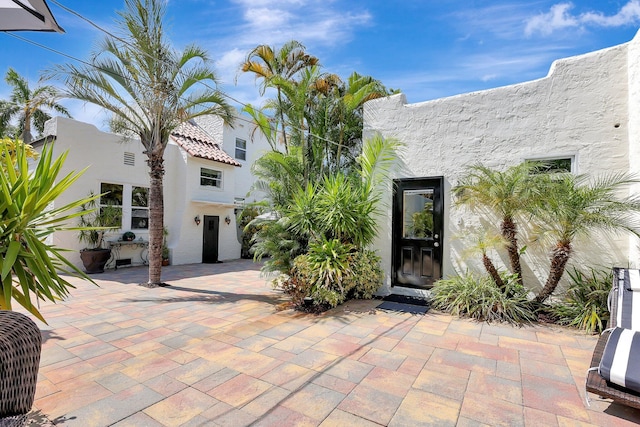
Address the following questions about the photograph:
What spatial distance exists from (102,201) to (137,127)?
462cm

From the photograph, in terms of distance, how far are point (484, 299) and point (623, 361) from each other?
9.95 ft

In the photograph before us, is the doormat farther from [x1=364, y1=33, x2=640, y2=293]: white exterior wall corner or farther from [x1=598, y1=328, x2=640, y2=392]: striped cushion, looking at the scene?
[x1=598, y1=328, x2=640, y2=392]: striped cushion

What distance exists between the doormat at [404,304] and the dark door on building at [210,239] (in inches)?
384

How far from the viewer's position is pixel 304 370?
12.6 feet

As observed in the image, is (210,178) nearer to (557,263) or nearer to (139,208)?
(139,208)

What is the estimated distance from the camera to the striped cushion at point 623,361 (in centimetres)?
282

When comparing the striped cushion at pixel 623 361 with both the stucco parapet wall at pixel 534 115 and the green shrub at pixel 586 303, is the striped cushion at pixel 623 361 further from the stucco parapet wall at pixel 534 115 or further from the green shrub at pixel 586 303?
the stucco parapet wall at pixel 534 115

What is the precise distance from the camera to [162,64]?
A: 8141 mm

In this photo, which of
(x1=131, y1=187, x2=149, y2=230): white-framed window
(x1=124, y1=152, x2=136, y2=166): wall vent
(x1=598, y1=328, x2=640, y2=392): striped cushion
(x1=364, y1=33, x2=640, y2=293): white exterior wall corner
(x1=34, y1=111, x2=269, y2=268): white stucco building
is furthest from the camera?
(x1=131, y1=187, x2=149, y2=230): white-framed window

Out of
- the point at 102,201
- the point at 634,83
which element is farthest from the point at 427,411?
the point at 102,201

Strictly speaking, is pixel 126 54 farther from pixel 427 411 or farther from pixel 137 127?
pixel 427 411

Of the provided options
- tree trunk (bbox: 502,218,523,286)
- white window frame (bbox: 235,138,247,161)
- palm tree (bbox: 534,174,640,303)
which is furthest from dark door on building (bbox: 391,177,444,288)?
white window frame (bbox: 235,138,247,161)

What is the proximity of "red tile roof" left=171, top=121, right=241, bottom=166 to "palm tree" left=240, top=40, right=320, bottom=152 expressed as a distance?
5455mm

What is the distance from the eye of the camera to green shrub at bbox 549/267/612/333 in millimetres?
5160
